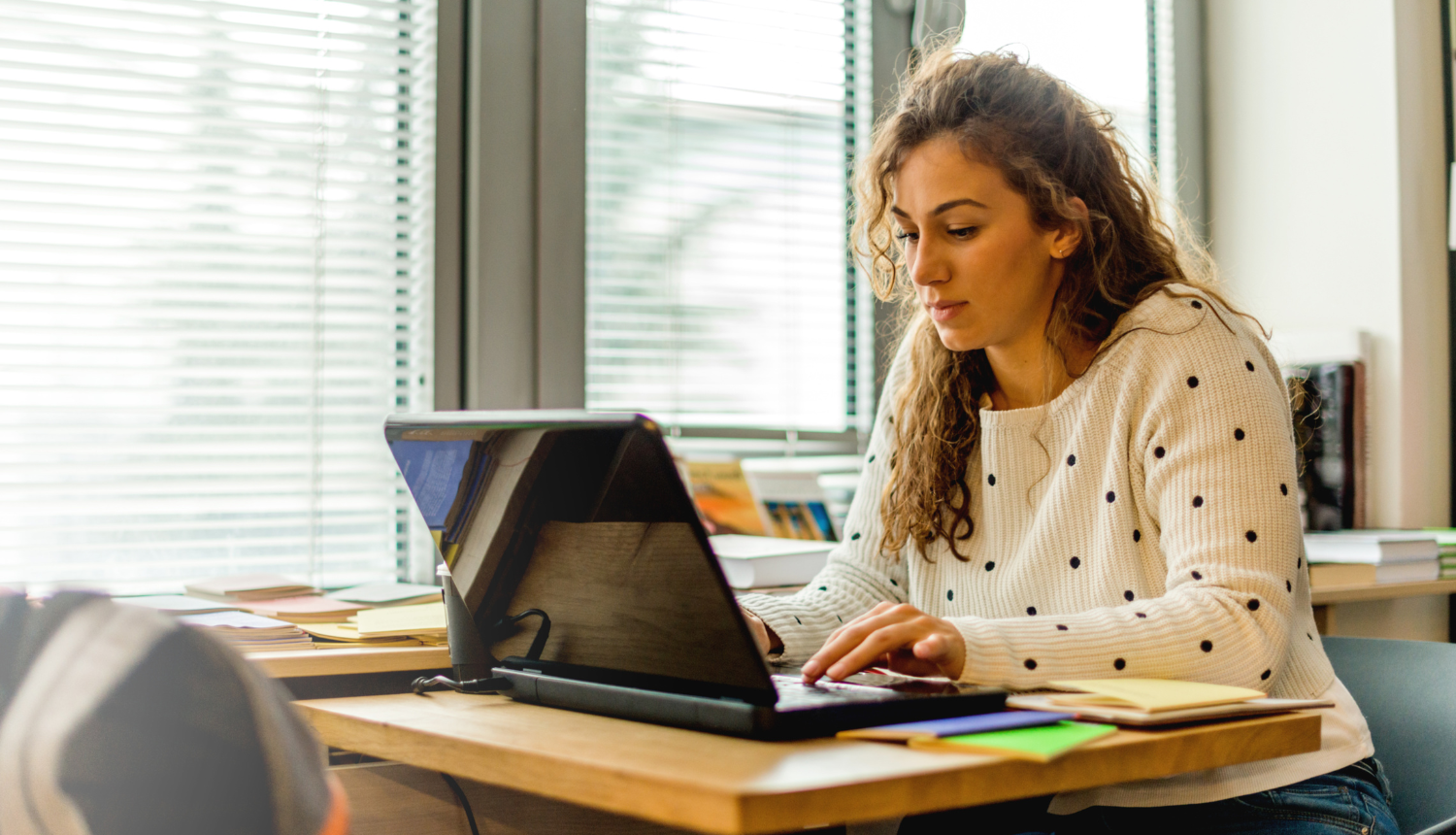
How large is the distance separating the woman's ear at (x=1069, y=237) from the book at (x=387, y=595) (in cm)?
87

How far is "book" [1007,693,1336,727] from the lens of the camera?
749mm

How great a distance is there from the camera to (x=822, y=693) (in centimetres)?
83

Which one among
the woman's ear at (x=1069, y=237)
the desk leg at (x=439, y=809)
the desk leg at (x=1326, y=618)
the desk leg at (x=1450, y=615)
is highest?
the woman's ear at (x=1069, y=237)

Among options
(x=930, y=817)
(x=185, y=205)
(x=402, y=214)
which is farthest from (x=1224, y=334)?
(x=185, y=205)

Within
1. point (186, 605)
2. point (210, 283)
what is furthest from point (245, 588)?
point (210, 283)

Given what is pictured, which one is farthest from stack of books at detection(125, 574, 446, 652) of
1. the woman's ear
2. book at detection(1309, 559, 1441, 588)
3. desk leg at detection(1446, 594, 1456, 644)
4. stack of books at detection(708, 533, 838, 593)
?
desk leg at detection(1446, 594, 1456, 644)

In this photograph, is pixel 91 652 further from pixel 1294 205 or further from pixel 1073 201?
pixel 1294 205

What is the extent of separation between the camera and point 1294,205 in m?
2.47

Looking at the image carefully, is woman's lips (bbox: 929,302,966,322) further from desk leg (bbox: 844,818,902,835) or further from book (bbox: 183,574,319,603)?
book (bbox: 183,574,319,603)

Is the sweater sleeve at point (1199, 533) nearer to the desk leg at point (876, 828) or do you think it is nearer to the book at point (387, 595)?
the desk leg at point (876, 828)

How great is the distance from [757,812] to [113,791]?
28 centimetres

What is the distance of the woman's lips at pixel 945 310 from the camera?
51.7 inches

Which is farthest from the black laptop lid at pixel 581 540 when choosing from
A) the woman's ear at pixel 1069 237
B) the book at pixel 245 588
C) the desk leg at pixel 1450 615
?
the desk leg at pixel 1450 615

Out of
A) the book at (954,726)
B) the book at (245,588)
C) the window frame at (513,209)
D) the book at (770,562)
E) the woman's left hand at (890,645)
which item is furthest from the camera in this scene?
the window frame at (513,209)
